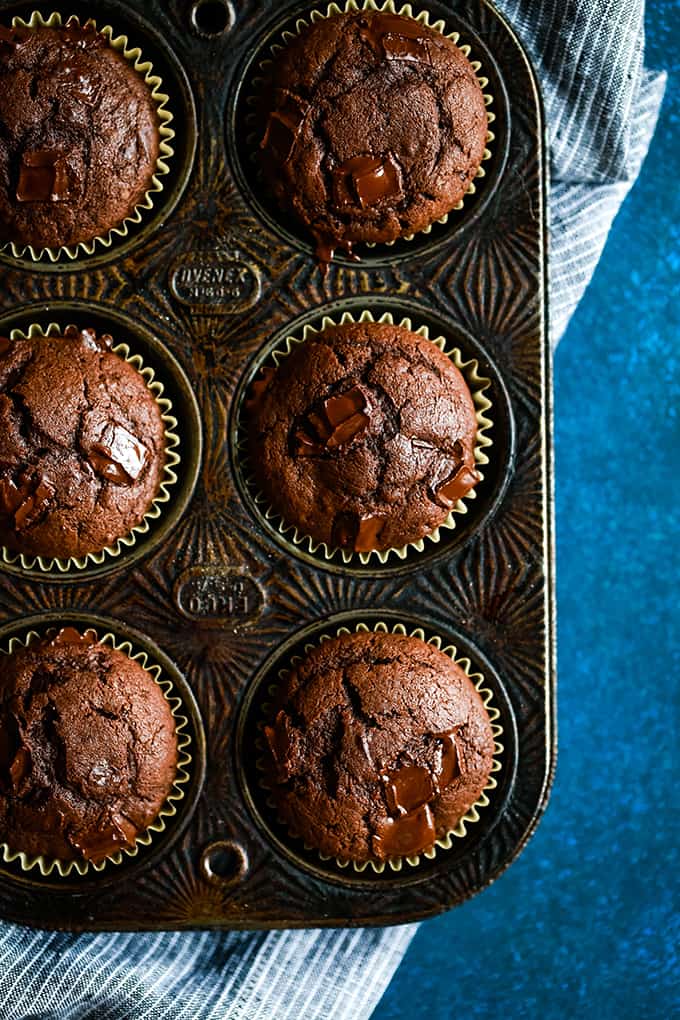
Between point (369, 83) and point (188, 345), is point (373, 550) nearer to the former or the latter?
point (188, 345)

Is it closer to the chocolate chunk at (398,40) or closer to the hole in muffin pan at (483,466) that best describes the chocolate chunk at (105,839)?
the hole in muffin pan at (483,466)

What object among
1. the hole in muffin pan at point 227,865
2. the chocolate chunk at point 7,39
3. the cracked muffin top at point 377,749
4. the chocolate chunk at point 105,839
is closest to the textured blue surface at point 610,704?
the cracked muffin top at point 377,749

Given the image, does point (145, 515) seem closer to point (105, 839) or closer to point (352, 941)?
point (105, 839)

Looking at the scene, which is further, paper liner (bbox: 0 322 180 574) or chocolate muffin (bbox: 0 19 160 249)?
paper liner (bbox: 0 322 180 574)

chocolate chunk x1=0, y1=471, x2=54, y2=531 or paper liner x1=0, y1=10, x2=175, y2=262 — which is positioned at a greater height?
paper liner x1=0, y1=10, x2=175, y2=262

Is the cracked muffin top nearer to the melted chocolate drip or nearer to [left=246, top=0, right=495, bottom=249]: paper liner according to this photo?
the melted chocolate drip

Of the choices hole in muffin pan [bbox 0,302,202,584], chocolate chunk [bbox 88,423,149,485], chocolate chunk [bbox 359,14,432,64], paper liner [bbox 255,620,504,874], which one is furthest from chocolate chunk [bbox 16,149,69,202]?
paper liner [bbox 255,620,504,874]

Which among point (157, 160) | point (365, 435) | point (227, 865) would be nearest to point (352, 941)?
point (227, 865)
